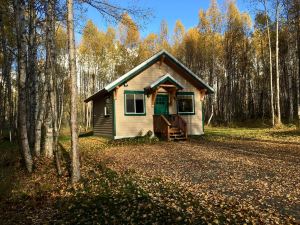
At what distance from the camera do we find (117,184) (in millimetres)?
7684

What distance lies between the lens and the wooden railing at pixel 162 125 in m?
17.7

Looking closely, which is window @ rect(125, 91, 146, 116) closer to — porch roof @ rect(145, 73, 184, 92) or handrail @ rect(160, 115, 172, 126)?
porch roof @ rect(145, 73, 184, 92)

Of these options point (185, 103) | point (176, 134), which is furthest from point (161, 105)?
point (176, 134)

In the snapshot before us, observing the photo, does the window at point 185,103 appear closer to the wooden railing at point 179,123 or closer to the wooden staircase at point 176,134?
the wooden railing at point 179,123

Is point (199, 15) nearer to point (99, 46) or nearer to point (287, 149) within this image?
point (99, 46)

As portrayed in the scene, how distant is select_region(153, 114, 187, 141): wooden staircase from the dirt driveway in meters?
4.15

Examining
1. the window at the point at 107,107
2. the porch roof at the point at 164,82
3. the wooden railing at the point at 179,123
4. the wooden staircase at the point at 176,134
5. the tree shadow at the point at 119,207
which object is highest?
the porch roof at the point at 164,82

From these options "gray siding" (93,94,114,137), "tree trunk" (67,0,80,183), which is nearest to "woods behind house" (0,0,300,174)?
"gray siding" (93,94,114,137)

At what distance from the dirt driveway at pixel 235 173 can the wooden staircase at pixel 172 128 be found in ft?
13.6

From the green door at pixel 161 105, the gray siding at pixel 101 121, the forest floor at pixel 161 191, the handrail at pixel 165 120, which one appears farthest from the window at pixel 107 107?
the forest floor at pixel 161 191

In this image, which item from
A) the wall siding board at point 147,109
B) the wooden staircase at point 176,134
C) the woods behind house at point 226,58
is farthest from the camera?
the woods behind house at point 226,58

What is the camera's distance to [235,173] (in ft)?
27.6

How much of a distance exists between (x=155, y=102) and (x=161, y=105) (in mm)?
525

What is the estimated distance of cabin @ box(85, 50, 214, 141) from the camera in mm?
18359
